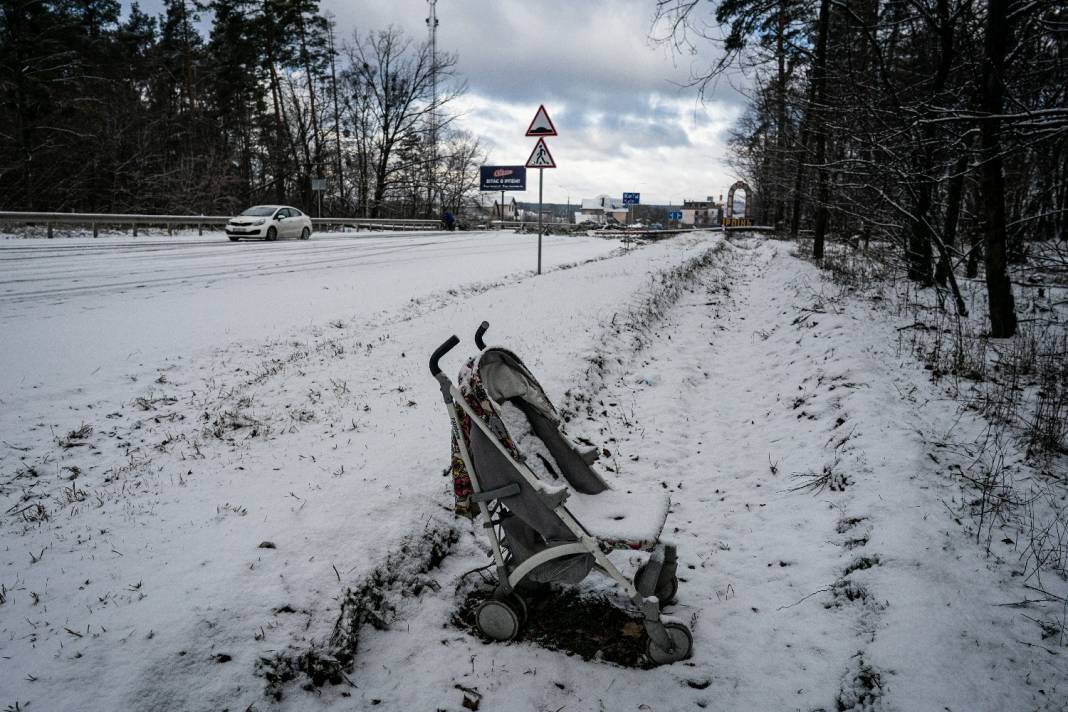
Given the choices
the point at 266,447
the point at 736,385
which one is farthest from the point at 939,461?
the point at 266,447

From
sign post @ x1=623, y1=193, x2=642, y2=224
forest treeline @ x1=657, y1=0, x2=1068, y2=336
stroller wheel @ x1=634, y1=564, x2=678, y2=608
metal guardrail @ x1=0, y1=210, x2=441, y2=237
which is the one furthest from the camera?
sign post @ x1=623, y1=193, x2=642, y2=224

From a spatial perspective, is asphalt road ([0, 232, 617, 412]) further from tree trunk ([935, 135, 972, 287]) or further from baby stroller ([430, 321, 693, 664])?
tree trunk ([935, 135, 972, 287])

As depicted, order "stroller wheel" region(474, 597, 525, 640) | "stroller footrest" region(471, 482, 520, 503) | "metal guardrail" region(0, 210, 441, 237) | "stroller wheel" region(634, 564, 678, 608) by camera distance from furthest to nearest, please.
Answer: "metal guardrail" region(0, 210, 441, 237)
"stroller wheel" region(634, 564, 678, 608)
"stroller wheel" region(474, 597, 525, 640)
"stroller footrest" region(471, 482, 520, 503)

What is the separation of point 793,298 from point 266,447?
10779mm

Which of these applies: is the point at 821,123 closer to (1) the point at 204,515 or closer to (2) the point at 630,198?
(1) the point at 204,515

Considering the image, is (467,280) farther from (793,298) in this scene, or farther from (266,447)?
(266,447)

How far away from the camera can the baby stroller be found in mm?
2670

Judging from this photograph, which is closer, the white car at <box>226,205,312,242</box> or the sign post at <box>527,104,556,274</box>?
the sign post at <box>527,104,556,274</box>

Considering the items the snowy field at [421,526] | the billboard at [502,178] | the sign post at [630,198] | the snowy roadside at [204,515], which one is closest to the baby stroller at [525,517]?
the snowy field at [421,526]

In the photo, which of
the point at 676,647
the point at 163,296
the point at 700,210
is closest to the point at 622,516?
the point at 676,647

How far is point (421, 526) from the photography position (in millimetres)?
3578

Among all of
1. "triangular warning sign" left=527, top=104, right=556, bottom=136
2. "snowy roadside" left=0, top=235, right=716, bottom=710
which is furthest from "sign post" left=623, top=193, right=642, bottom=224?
"snowy roadside" left=0, top=235, right=716, bottom=710

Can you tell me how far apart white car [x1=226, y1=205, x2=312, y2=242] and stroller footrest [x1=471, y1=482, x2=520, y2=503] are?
845 inches

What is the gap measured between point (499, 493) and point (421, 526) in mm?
1150
